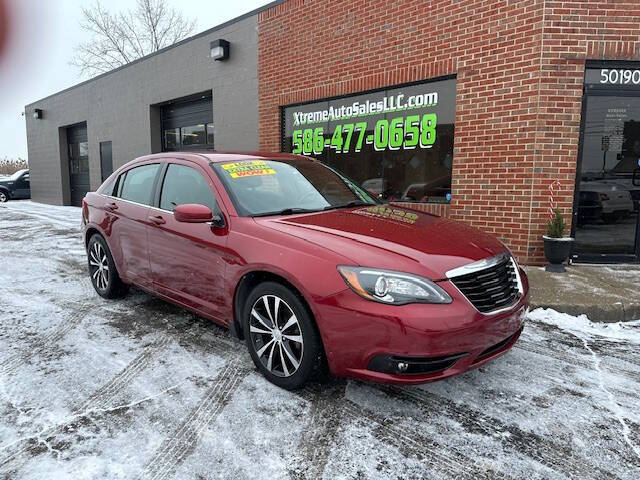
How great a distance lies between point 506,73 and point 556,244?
2416 millimetres

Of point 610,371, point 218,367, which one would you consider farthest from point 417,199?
point 218,367

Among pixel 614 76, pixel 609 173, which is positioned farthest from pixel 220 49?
pixel 609 173

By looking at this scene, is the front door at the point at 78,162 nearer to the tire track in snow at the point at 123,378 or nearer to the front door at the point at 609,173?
the tire track in snow at the point at 123,378

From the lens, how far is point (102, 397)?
295cm

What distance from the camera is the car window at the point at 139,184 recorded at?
4.37m

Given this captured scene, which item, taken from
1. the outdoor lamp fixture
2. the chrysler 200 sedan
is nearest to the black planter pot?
the chrysler 200 sedan

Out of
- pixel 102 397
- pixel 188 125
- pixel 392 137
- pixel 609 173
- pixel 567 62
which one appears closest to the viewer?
pixel 102 397

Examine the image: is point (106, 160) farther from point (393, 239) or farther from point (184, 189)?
point (393, 239)

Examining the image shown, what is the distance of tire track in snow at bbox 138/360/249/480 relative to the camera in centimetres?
227

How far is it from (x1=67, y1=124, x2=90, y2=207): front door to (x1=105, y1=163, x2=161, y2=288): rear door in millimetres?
13884

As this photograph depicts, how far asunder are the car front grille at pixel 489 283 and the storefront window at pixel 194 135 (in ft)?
33.5

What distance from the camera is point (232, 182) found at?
3611 millimetres

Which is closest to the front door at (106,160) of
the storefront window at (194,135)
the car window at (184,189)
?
the storefront window at (194,135)

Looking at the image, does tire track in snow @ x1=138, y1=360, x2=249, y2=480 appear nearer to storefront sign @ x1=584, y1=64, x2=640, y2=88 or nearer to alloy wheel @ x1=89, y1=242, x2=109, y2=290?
alloy wheel @ x1=89, y1=242, x2=109, y2=290
